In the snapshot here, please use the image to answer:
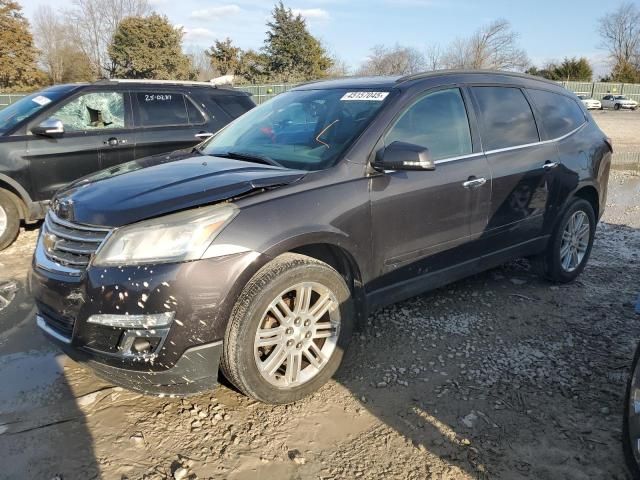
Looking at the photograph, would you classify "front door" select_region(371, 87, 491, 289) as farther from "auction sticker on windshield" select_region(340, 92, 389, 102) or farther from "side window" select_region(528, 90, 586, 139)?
"side window" select_region(528, 90, 586, 139)

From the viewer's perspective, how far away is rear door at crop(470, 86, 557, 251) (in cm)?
388

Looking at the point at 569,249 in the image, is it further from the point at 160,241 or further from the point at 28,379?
the point at 28,379


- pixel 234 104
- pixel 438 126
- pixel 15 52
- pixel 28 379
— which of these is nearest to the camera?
pixel 28 379

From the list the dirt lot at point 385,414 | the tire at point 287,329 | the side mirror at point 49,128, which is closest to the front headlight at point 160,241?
the tire at point 287,329

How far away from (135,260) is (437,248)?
2.01 meters

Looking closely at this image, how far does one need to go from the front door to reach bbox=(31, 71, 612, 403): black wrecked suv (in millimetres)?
11

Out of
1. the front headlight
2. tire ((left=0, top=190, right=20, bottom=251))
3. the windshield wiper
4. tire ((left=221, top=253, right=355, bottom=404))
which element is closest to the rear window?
tire ((left=0, top=190, right=20, bottom=251))

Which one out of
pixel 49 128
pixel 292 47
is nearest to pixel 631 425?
pixel 49 128

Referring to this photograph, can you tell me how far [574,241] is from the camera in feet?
15.6

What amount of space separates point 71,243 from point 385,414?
6.27ft

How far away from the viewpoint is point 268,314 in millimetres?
2787

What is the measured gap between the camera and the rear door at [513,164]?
12.7 ft

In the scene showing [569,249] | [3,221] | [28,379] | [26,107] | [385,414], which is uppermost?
[26,107]

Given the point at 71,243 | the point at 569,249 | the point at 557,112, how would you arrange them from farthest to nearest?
the point at 569,249, the point at 557,112, the point at 71,243
